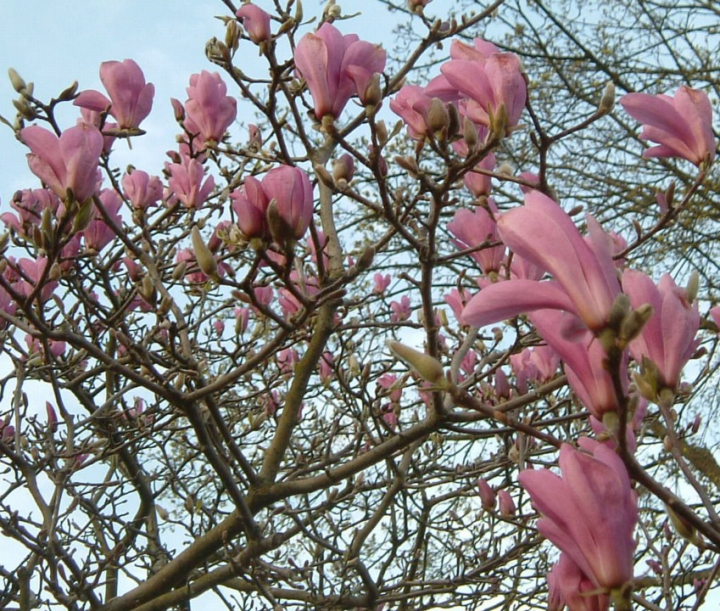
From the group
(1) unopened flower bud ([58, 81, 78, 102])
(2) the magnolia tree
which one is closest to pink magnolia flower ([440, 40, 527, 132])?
(2) the magnolia tree

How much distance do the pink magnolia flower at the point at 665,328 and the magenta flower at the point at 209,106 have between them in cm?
172

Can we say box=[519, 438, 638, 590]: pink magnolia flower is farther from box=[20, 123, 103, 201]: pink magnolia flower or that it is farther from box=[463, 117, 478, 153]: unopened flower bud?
box=[20, 123, 103, 201]: pink magnolia flower

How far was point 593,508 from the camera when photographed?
0.88 meters

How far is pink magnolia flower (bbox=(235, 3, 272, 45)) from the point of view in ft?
7.13

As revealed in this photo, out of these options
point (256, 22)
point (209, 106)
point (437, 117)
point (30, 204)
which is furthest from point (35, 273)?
point (437, 117)

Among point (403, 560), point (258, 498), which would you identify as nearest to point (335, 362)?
point (258, 498)

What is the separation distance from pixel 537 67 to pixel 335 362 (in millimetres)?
4680

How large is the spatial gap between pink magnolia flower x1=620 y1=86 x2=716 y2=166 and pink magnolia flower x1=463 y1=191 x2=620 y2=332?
2.25 feet

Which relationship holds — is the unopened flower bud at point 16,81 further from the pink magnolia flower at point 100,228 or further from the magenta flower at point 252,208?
the magenta flower at point 252,208

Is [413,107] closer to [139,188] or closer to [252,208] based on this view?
[252,208]

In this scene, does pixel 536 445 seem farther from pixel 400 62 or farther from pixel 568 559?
pixel 400 62

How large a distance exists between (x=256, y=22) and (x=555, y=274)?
5.17ft

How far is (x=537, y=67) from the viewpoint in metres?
6.52

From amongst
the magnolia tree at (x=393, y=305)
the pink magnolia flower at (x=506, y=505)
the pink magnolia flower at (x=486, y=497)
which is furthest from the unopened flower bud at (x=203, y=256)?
the pink magnolia flower at (x=506, y=505)
